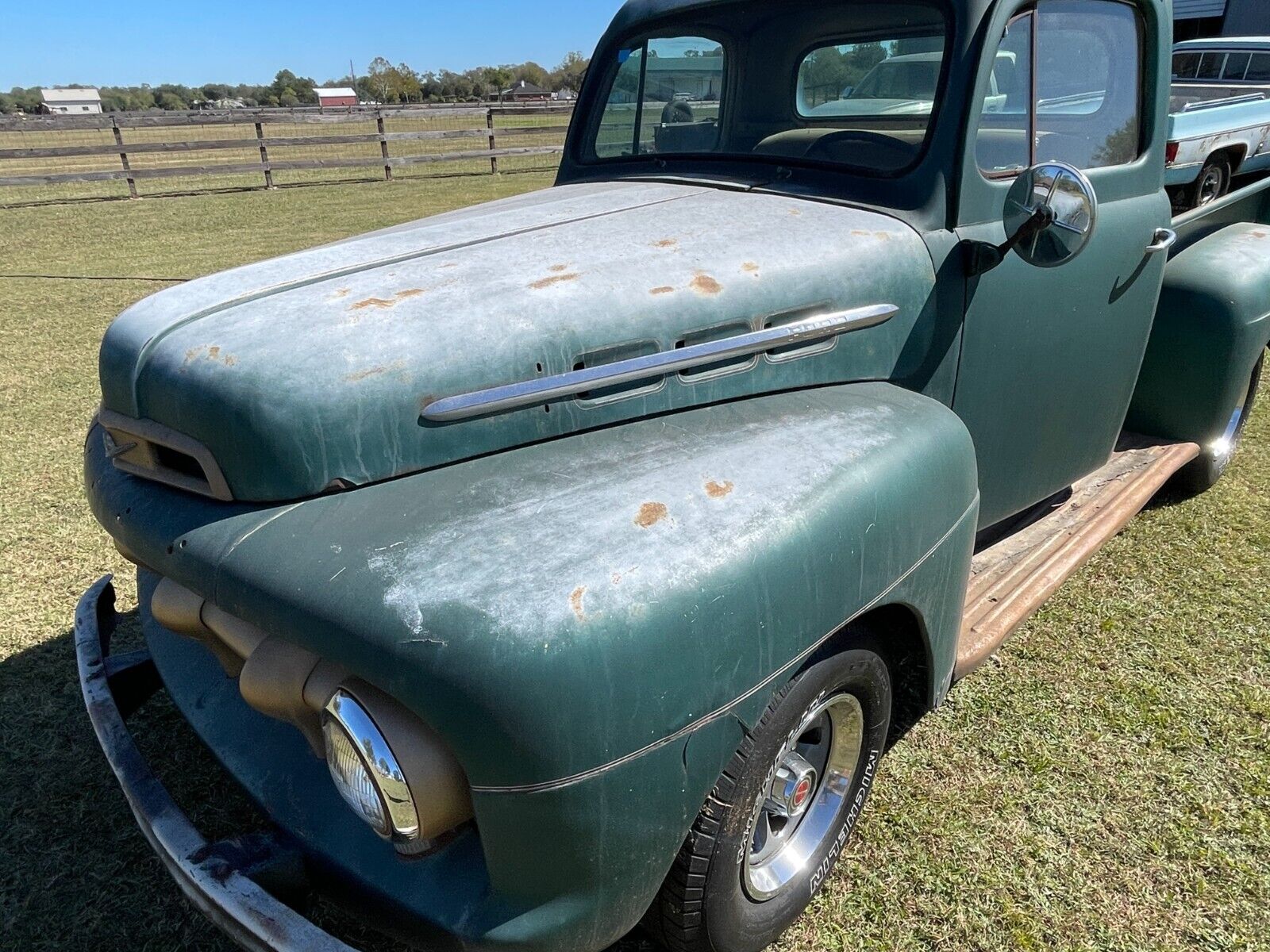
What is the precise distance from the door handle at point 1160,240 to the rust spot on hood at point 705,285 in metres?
1.58

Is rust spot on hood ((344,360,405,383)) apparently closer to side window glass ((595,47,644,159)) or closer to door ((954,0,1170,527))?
door ((954,0,1170,527))

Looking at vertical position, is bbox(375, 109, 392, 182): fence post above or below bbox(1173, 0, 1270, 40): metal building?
below

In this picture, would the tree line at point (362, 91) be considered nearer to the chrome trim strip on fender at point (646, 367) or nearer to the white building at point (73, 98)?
the white building at point (73, 98)

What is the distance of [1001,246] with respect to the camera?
7.45 feet

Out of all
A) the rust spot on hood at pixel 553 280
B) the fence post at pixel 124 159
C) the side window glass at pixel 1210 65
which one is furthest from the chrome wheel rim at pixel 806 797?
the fence post at pixel 124 159

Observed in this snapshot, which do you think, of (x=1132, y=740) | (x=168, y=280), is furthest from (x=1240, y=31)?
(x=1132, y=740)

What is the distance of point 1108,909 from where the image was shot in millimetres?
2068

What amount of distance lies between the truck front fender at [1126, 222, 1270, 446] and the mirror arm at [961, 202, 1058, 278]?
4.38 ft

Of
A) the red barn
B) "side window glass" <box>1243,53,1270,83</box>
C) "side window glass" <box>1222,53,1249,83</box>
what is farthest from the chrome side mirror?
the red barn

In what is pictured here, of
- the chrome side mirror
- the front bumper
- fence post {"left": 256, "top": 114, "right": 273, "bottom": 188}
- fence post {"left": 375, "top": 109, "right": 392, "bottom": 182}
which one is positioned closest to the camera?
the front bumper

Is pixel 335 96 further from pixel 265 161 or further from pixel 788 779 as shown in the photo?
pixel 788 779

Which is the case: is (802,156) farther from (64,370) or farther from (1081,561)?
(64,370)

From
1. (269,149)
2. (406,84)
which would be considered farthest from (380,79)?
(269,149)

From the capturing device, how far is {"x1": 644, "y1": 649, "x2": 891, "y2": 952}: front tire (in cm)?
162
